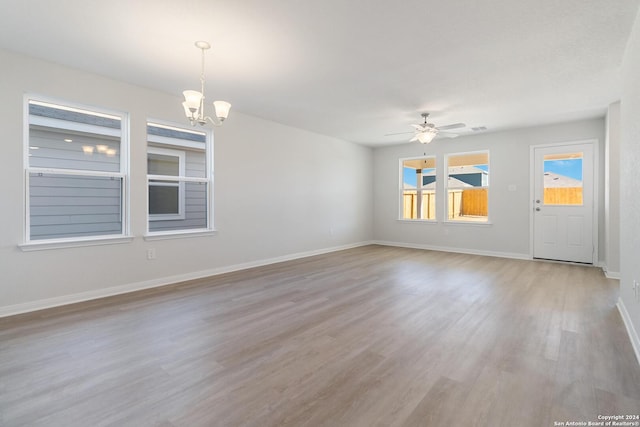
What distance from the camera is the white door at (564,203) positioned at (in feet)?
17.8

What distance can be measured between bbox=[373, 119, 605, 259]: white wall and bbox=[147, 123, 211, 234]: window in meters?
4.93

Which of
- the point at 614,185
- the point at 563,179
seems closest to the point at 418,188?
the point at 563,179

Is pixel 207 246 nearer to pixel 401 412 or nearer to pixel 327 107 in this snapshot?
pixel 327 107

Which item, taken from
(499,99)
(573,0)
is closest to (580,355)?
(573,0)

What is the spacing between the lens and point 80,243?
3.50 meters

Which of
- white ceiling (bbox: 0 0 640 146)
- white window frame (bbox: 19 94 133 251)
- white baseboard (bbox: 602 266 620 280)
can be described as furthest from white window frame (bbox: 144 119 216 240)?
white baseboard (bbox: 602 266 620 280)

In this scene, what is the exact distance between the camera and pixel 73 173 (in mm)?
3533

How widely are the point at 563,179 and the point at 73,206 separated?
767cm

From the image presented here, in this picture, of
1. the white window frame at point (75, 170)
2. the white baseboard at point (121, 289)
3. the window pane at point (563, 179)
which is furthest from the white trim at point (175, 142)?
the window pane at point (563, 179)

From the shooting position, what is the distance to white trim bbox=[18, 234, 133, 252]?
10.5 ft

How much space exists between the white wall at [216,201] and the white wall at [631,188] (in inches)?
181

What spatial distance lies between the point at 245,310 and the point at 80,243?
208cm

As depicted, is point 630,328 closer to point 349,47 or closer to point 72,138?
point 349,47

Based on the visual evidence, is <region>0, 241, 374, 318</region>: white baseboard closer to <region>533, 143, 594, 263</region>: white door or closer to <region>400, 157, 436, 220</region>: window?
<region>400, 157, 436, 220</region>: window
